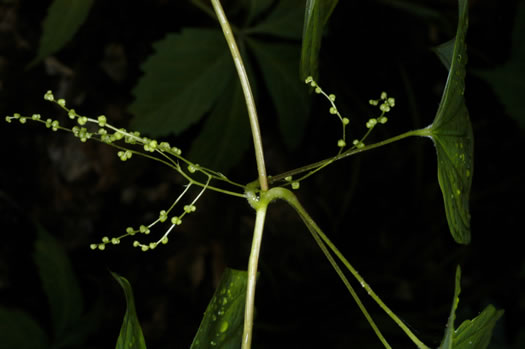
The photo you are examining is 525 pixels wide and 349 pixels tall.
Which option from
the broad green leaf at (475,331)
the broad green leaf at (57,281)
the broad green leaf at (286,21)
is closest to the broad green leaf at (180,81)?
the broad green leaf at (286,21)

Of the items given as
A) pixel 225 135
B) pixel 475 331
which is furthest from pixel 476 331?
pixel 225 135

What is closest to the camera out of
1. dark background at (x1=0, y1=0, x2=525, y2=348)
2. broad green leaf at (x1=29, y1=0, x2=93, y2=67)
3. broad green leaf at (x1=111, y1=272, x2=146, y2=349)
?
broad green leaf at (x1=111, y1=272, x2=146, y2=349)

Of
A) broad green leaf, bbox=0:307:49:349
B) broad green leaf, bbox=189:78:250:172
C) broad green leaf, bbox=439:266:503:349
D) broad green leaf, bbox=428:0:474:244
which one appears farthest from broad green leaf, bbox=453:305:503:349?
broad green leaf, bbox=0:307:49:349

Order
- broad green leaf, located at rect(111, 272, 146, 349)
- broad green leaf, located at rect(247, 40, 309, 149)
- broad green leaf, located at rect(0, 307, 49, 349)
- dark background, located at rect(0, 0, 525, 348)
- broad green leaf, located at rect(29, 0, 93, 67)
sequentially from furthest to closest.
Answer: dark background, located at rect(0, 0, 525, 348), broad green leaf, located at rect(247, 40, 309, 149), broad green leaf, located at rect(0, 307, 49, 349), broad green leaf, located at rect(29, 0, 93, 67), broad green leaf, located at rect(111, 272, 146, 349)

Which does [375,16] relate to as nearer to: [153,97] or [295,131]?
[295,131]

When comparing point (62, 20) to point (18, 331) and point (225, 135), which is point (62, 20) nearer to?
point (225, 135)

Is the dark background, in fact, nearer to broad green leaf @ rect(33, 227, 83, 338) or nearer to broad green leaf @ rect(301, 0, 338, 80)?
broad green leaf @ rect(33, 227, 83, 338)
